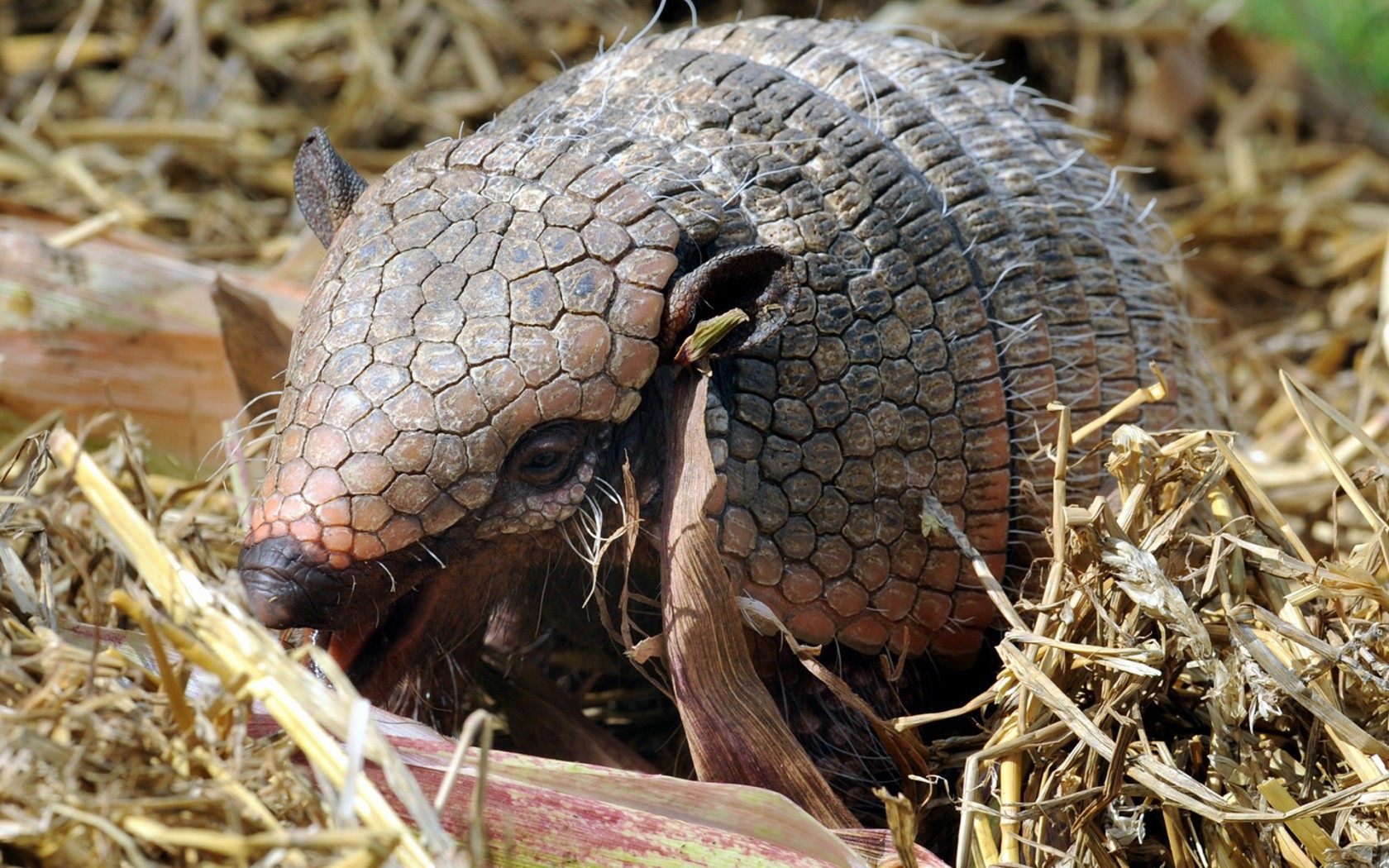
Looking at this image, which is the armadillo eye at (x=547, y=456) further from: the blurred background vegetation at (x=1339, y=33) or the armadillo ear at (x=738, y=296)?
the blurred background vegetation at (x=1339, y=33)

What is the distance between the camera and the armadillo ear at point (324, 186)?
8.84 feet

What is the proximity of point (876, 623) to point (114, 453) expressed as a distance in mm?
2039

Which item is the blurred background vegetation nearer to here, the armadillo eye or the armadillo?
the armadillo

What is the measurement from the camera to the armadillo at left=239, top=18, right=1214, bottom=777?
230cm

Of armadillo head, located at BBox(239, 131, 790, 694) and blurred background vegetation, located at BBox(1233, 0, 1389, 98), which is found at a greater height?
armadillo head, located at BBox(239, 131, 790, 694)

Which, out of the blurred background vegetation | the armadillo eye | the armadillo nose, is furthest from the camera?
the blurred background vegetation

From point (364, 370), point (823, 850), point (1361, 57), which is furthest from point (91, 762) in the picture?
point (1361, 57)

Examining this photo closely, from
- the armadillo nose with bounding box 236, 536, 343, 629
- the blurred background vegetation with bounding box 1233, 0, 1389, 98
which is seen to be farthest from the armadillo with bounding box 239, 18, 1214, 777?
the blurred background vegetation with bounding box 1233, 0, 1389, 98

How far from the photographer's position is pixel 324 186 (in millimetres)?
2707

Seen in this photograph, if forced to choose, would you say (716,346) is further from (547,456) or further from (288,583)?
(288,583)

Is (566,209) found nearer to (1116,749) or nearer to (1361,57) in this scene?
(1116,749)

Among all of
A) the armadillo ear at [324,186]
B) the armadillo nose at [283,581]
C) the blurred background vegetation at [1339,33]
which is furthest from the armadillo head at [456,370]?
the blurred background vegetation at [1339,33]

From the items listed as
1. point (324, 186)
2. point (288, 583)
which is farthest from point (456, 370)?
point (324, 186)

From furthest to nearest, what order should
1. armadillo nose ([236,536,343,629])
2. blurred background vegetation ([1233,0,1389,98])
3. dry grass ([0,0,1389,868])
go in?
blurred background vegetation ([1233,0,1389,98])
armadillo nose ([236,536,343,629])
dry grass ([0,0,1389,868])
